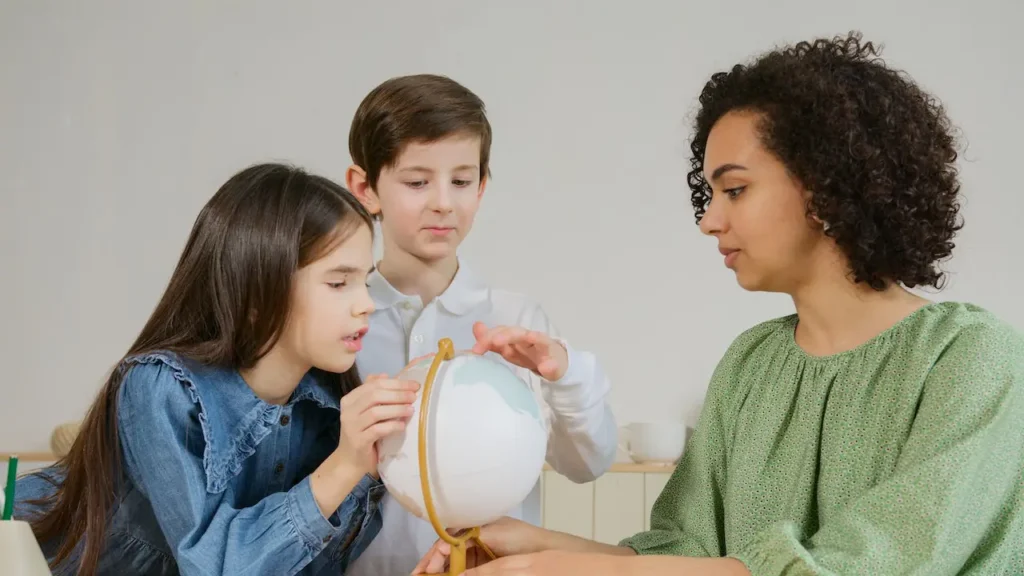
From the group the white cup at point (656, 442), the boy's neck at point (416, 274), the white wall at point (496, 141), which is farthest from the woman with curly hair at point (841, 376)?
the white wall at point (496, 141)

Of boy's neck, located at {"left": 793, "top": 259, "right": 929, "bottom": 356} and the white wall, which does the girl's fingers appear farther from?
the white wall

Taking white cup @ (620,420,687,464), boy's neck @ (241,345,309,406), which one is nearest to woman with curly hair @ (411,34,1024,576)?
boy's neck @ (241,345,309,406)

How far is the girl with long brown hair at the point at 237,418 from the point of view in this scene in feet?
3.89

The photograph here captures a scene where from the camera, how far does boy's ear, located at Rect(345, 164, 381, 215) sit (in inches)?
62.2

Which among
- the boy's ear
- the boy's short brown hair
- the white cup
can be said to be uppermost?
the boy's short brown hair

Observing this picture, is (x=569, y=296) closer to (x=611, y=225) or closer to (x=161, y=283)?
(x=611, y=225)

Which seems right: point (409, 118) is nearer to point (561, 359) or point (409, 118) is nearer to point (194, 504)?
point (561, 359)

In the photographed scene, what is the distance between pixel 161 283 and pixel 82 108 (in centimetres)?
51

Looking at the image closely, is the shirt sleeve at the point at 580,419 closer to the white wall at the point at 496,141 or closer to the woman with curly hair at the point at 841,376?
the woman with curly hair at the point at 841,376

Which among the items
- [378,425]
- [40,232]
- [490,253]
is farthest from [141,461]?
[40,232]

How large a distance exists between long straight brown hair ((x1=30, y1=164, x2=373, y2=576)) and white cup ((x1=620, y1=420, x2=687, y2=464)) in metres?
1.38

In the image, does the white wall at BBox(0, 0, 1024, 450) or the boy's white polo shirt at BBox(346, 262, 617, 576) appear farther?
the white wall at BBox(0, 0, 1024, 450)

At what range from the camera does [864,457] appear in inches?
48.3

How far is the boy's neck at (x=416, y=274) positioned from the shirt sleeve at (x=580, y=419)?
0.98ft
